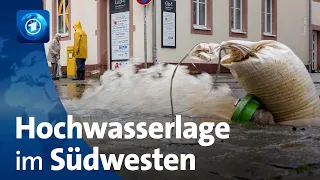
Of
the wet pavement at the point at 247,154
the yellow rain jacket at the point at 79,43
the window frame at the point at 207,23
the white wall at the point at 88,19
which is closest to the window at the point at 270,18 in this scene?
the window frame at the point at 207,23

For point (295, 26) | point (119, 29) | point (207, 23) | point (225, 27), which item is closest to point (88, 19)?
point (119, 29)

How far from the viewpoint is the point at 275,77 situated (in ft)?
11.4

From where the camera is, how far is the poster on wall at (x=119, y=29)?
14414 mm

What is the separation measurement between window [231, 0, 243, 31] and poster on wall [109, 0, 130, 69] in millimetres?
3615

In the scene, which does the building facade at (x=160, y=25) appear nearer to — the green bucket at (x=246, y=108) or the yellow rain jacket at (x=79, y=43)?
the yellow rain jacket at (x=79, y=43)

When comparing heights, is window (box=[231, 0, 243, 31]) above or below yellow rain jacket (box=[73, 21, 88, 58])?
above

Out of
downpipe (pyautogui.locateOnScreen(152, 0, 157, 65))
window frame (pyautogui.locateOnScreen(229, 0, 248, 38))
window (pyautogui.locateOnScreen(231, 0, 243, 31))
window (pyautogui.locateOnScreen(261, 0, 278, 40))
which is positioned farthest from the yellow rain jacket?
window (pyautogui.locateOnScreen(261, 0, 278, 40))

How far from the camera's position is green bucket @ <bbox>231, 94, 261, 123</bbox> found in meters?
3.64

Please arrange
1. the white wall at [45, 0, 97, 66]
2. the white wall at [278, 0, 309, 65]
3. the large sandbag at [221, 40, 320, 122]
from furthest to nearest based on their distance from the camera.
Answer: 1. the white wall at [278, 0, 309, 65]
2. the white wall at [45, 0, 97, 66]
3. the large sandbag at [221, 40, 320, 122]

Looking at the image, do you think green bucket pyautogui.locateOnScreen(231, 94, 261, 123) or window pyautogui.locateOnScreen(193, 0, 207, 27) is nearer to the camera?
green bucket pyautogui.locateOnScreen(231, 94, 261, 123)

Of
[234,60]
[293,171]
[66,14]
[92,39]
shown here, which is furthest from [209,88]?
[92,39]

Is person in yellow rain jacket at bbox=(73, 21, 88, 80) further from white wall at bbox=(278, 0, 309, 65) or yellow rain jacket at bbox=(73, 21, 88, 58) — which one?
white wall at bbox=(278, 0, 309, 65)

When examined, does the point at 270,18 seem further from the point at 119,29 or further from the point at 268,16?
the point at 119,29

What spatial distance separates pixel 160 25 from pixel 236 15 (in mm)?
3515
